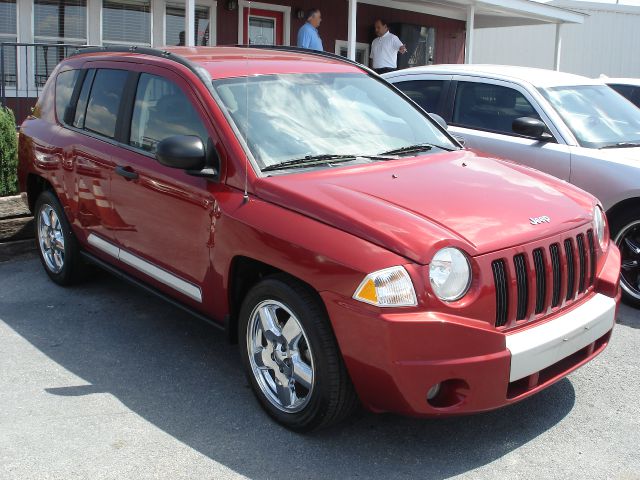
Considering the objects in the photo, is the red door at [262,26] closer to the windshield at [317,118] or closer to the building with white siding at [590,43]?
the windshield at [317,118]

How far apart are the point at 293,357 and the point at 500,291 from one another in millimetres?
1023

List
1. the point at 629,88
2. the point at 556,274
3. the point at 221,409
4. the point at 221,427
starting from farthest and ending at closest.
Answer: the point at 629,88 → the point at 221,409 → the point at 221,427 → the point at 556,274

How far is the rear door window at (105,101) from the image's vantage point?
16.1 ft

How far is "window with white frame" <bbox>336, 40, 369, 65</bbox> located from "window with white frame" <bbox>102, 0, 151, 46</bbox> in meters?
4.57

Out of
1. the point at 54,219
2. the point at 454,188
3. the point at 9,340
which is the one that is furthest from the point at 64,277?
the point at 454,188

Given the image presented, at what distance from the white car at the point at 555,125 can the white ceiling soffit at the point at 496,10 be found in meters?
9.27

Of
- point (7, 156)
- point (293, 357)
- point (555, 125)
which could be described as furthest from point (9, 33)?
point (293, 357)

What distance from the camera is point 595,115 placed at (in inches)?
256

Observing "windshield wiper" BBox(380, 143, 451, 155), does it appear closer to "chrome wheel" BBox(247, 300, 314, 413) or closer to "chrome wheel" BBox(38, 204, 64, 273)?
"chrome wheel" BBox(247, 300, 314, 413)

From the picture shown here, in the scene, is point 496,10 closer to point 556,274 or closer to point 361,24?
point 361,24

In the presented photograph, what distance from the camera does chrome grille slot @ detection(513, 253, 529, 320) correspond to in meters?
3.34

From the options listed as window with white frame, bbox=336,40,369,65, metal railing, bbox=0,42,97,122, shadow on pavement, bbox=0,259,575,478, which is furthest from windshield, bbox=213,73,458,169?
window with white frame, bbox=336,40,369,65

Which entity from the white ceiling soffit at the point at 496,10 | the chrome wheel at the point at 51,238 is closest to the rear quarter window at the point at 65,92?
the chrome wheel at the point at 51,238

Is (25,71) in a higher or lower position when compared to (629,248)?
higher
